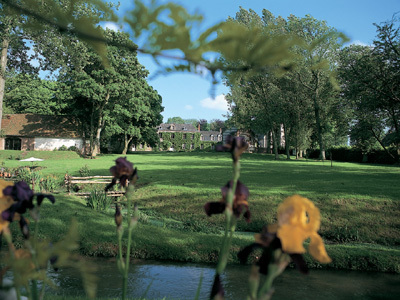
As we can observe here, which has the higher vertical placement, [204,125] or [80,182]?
[204,125]

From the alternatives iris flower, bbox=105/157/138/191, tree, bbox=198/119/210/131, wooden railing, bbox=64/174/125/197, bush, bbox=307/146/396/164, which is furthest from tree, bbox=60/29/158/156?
tree, bbox=198/119/210/131

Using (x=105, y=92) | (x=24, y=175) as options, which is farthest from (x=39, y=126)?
(x=24, y=175)

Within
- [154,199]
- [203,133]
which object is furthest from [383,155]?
[203,133]

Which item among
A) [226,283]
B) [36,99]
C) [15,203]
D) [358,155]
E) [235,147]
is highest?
[36,99]

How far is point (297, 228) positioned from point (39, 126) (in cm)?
5020

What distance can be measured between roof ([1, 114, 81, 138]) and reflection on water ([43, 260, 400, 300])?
42.7 metres

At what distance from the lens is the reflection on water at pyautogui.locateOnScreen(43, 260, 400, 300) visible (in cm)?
557

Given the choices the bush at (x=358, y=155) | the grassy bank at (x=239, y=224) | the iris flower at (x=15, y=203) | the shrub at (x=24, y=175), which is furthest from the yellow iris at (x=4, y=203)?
the bush at (x=358, y=155)

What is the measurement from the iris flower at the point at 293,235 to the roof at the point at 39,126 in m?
48.1

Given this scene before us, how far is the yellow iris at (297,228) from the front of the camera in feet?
2.99

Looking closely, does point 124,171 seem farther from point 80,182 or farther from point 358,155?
point 358,155

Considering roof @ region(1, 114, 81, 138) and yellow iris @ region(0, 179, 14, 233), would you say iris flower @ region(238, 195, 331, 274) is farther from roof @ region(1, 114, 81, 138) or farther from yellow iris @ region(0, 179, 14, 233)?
roof @ region(1, 114, 81, 138)

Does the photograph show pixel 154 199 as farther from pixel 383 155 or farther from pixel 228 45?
pixel 383 155

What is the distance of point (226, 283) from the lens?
→ 610cm
